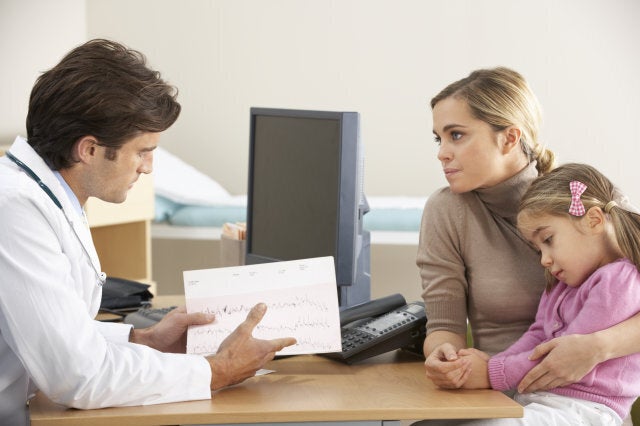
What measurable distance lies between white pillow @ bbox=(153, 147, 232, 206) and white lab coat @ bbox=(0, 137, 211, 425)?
250 cm

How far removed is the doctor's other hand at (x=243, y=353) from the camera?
1613 millimetres

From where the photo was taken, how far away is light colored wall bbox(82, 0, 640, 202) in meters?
5.23

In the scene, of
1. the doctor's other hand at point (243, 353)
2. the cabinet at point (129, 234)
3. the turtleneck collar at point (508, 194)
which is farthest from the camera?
the cabinet at point (129, 234)

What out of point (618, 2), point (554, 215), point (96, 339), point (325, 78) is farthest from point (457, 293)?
point (618, 2)

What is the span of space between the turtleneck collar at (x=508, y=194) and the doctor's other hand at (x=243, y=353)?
586 mm

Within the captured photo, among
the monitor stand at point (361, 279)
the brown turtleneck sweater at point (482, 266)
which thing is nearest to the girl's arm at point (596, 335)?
the brown turtleneck sweater at point (482, 266)

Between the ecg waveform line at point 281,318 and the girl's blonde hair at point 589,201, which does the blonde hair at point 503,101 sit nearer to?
the girl's blonde hair at point 589,201

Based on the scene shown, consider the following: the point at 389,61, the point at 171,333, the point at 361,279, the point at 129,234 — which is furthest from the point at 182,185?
the point at 171,333

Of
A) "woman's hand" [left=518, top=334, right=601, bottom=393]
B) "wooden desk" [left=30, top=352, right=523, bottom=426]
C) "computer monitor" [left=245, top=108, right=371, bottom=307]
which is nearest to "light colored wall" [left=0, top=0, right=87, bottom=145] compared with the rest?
"computer monitor" [left=245, top=108, right=371, bottom=307]

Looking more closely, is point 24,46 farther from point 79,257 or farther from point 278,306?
point 278,306

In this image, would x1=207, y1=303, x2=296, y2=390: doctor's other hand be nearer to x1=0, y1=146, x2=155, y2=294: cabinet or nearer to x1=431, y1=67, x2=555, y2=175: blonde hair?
x1=431, y1=67, x2=555, y2=175: blonde hair

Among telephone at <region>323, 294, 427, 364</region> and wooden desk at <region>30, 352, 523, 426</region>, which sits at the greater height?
telephone at <region>323, 294, 427, 364</region>

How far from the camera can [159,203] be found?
13.5 ft

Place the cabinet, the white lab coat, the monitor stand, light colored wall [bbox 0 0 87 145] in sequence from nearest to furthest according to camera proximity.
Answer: the white lab coat → the monitor stand → the cabinet → light colored wall [bbox 0 0 87 145]
